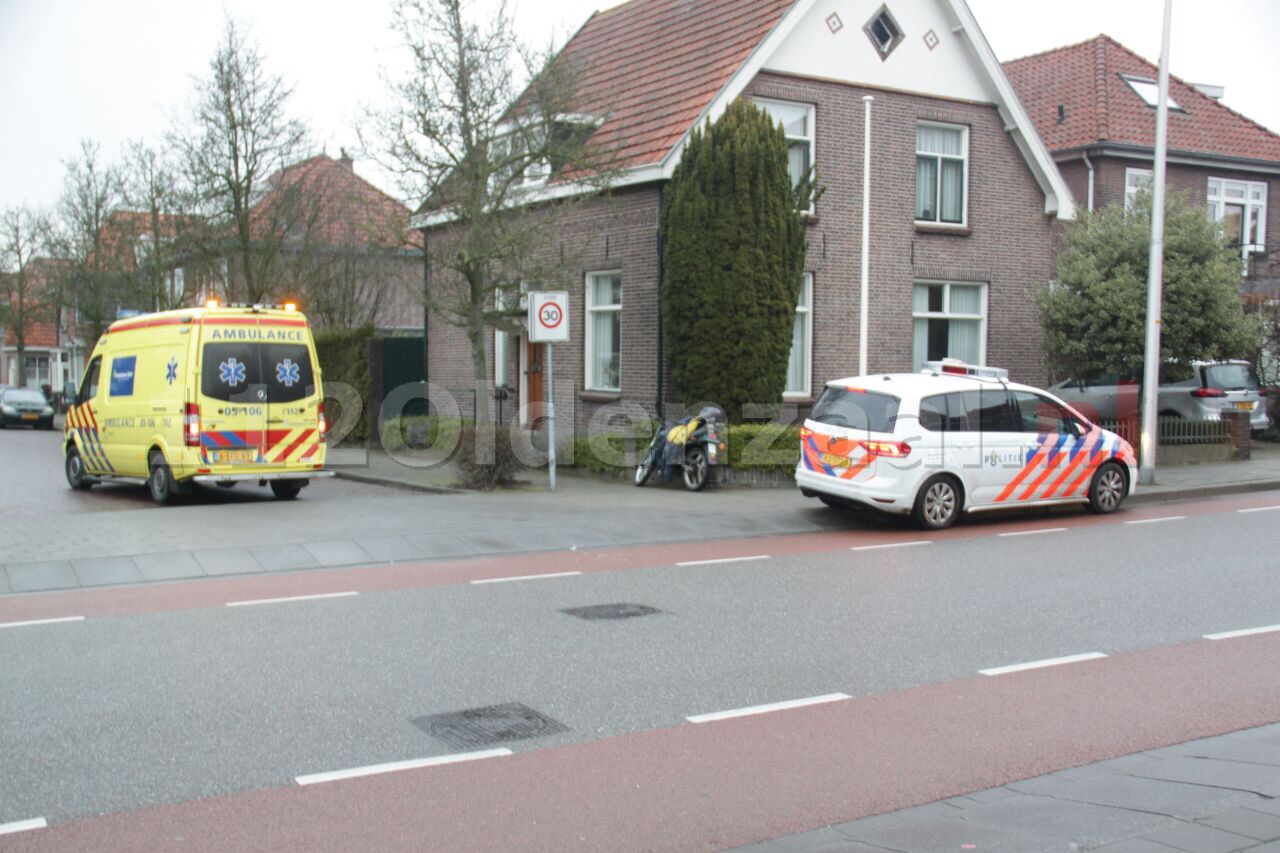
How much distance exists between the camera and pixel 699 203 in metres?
18.0

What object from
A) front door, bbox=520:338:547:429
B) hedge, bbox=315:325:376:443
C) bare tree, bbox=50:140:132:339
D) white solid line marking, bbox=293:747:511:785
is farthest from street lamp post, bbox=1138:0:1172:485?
bare tree, bbox=50:140:132:339

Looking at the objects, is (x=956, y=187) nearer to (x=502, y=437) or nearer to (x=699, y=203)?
(x=699, y=203)

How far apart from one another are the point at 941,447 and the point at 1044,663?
643cm

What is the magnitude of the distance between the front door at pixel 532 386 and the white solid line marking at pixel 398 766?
1656 cm

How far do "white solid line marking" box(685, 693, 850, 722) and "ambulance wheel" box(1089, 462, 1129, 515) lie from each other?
32.1ft

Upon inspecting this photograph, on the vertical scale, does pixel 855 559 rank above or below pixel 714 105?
below

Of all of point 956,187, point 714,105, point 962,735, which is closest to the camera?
point 962,735

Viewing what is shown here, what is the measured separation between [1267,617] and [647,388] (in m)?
12.2

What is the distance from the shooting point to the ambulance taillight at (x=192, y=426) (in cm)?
1516

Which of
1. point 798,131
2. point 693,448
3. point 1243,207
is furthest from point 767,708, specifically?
point 1243,207

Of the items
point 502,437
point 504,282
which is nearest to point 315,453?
point 502,437

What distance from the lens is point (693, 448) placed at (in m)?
17.0

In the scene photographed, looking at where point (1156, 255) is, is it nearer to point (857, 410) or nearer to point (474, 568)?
point (857, 410)

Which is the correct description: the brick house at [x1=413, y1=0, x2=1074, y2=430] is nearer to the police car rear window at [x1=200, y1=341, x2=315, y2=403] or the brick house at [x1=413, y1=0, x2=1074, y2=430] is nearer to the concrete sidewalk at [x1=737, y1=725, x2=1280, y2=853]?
the police car rear window at [x1=200, y1=341, x2=315, y2=403]
